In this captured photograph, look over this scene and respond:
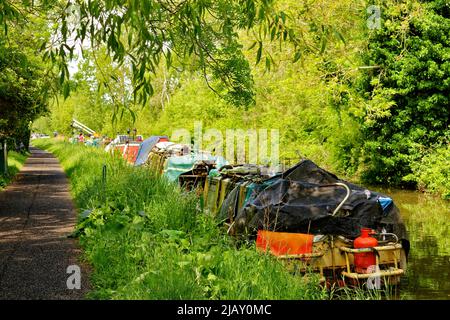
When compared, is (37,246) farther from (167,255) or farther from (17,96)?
(17,96)

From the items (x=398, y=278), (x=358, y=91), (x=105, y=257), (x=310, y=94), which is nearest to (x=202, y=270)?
(x=105, y=257)

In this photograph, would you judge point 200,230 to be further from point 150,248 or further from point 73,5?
point 73,5

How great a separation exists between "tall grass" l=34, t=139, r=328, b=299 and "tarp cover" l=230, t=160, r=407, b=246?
659mm

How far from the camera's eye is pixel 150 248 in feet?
26.7

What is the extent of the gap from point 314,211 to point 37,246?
459 centimetres

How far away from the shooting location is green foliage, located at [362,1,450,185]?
79.9 feet

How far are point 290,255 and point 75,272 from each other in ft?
9.83

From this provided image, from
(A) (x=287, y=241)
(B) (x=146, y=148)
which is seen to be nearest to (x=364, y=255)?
(A) (x=287, y=241)

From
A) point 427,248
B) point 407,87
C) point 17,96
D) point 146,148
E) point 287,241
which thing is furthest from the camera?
point 146,148

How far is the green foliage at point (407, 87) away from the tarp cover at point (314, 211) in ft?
47.4

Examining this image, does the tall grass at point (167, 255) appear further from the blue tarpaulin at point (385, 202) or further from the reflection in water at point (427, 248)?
the blue tarpaulin at point (385, 202)

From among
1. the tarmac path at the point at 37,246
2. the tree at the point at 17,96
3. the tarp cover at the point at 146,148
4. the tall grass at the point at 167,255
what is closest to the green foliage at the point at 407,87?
the tarp cover at the point at 146,148

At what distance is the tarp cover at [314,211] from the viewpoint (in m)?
9.59

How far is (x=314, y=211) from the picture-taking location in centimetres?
967
